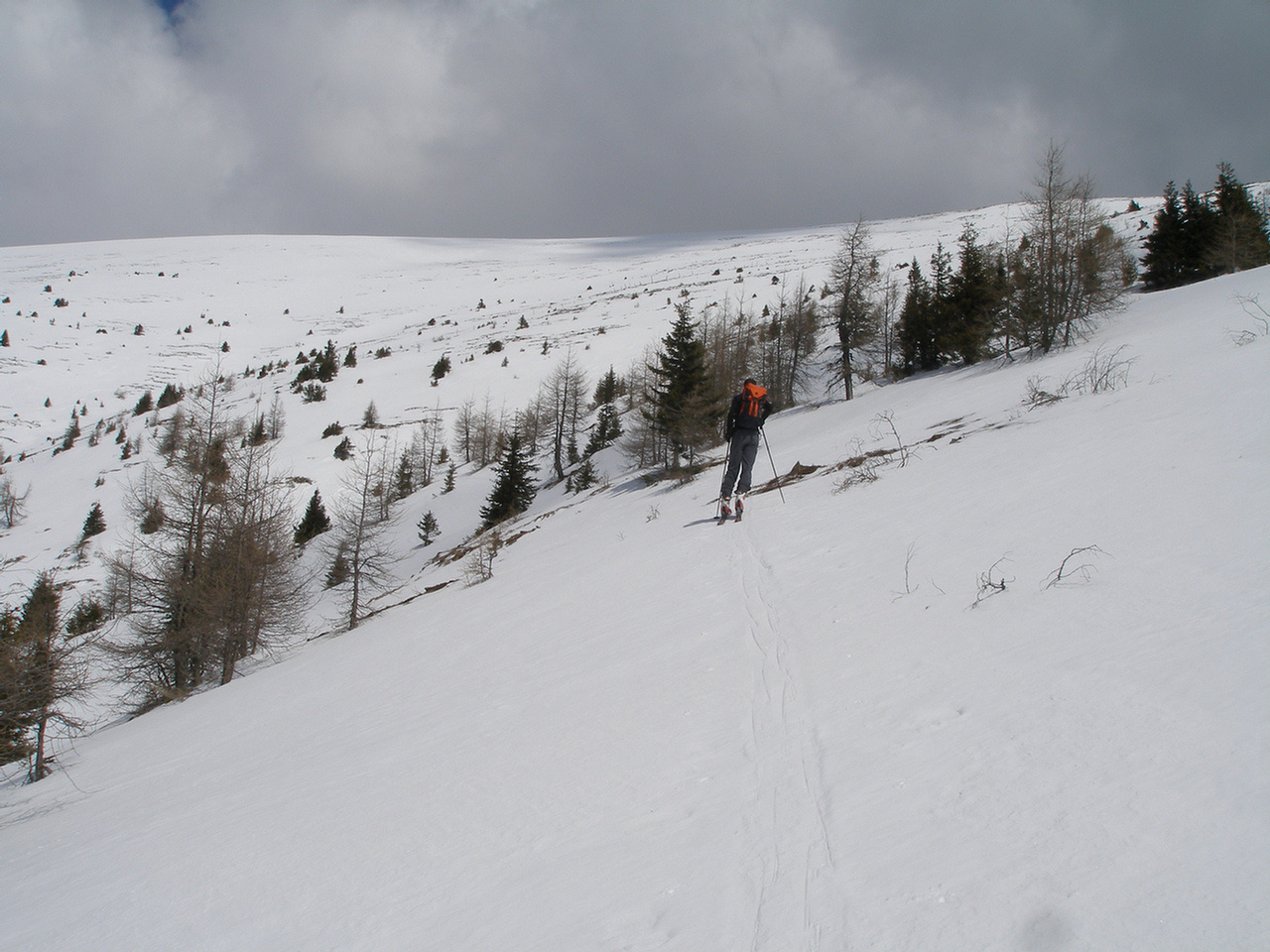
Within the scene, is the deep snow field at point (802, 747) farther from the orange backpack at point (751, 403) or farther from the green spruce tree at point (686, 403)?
the green spruce tree at point (686, 403)

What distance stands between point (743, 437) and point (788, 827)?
26.4 ft

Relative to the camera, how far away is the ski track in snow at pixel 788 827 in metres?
2.03

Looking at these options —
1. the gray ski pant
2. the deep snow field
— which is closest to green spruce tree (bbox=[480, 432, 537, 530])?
the deep snow field

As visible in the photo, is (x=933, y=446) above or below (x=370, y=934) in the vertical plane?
above

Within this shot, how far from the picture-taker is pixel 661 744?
3355 millimetres

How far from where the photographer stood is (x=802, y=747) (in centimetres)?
304

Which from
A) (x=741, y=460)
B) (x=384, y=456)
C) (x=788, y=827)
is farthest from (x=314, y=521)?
(x=788, y=827)

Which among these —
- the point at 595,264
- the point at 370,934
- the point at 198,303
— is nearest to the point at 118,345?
the point at 198,303

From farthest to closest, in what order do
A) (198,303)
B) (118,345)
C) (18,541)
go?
(198,303) → (118,345) → (18,541)

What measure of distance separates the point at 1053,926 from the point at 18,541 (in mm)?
73998

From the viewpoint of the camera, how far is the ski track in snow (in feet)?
6.66

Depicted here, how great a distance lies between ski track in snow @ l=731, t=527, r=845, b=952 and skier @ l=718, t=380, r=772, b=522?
5909 millimetres

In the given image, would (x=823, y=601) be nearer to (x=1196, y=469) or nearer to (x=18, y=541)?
(x=1196, y=469)

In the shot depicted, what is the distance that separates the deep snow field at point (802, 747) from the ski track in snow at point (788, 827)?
0.05 feet
